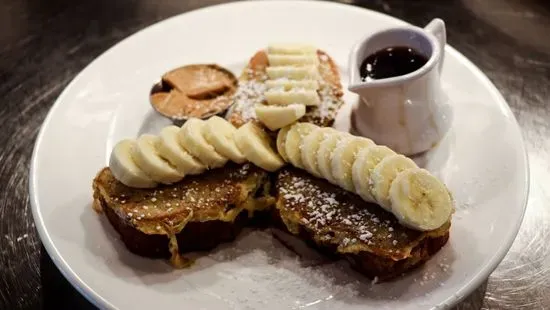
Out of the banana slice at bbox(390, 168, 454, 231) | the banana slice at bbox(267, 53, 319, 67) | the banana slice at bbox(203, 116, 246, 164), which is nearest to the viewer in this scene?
the banana slice at bbox(390, 168, 454, 231)

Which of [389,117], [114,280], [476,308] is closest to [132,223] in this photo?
[114,280]

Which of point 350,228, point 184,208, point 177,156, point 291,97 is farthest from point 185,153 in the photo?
point 350,228

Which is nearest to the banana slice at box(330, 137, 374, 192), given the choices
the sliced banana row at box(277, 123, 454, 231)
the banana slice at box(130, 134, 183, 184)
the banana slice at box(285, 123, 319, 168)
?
the sliced banana row at box(277, 123, 454, 231)

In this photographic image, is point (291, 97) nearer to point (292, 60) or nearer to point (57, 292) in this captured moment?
point (292, 60)

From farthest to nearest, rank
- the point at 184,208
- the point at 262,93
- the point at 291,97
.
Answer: the point at 262,93, the point at 291,97, the point at 184,208

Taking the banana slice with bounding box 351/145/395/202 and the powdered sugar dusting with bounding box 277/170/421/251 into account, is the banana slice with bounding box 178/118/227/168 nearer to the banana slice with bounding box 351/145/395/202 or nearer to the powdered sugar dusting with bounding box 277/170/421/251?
the powdered sugar dusting with bounding box 277/170/421/251

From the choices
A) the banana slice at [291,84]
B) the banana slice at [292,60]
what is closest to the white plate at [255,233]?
the banana slice at [292,60]

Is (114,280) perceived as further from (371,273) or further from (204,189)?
(371,273)

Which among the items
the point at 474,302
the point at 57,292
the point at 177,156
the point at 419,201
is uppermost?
the point at 177,156

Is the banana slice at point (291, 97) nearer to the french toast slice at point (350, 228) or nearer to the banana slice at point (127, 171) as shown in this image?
the french toast slice at point (350, 228)

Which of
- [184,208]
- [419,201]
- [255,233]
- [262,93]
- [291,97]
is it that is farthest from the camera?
[262,93]
